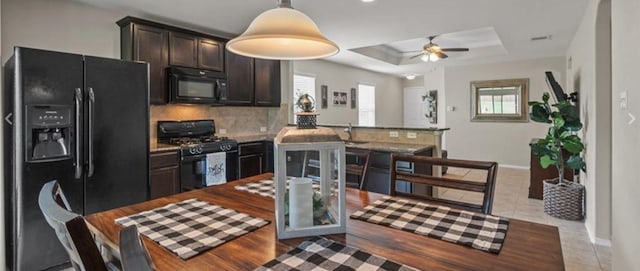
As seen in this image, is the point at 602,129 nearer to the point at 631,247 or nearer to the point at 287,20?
the point at 631,247

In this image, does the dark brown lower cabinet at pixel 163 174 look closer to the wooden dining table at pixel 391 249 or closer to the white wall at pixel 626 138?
the wooden dining table at pixel 391 249

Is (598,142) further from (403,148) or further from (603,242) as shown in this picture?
(403,148)

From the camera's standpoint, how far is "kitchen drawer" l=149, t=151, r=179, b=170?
3.11 metres

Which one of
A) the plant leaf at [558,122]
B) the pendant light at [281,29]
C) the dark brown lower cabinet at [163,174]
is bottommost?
the dark brown lower cabinet at [163,174]

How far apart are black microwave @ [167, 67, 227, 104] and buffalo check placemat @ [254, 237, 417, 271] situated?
309 cm

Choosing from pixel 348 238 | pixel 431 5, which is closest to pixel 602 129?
pixel 431 5

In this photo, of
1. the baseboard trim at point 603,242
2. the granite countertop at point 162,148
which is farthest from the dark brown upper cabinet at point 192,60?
the baseboard trim at point 603,242

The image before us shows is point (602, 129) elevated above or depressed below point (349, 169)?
above

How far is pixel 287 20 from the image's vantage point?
45.8 inches

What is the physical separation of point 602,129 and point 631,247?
1.54 m

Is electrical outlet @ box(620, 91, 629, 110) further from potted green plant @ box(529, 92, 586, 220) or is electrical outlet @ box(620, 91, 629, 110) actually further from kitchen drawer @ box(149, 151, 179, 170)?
kitchen drawer @ box(149, 151, 179, 170)

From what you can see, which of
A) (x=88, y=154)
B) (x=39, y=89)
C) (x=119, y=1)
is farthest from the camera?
(x=119, y=1)

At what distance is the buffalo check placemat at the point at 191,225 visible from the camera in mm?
1042

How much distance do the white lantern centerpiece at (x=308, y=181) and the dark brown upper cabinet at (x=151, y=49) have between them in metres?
2.80
